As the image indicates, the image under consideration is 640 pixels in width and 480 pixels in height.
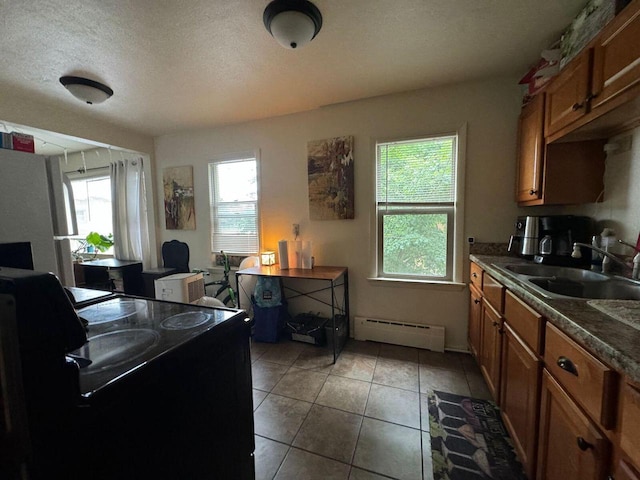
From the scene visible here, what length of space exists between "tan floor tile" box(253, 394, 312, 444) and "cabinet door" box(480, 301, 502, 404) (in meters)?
1.21

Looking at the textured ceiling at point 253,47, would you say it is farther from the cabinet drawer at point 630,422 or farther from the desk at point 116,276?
the desk at point 116,276

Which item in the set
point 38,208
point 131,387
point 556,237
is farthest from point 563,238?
point 38,208

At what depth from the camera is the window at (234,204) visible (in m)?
3.08

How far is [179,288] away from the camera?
277 cm

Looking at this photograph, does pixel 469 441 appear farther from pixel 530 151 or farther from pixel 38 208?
pixel 38 208

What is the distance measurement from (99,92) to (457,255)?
339cm

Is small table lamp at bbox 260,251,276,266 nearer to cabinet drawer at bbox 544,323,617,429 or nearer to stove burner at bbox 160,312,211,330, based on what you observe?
stove burner at bbox 160,312,211,330

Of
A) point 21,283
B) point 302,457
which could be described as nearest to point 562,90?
point 21,283

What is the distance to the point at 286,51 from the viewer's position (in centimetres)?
177

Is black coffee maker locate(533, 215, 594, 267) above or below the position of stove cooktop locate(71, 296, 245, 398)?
above

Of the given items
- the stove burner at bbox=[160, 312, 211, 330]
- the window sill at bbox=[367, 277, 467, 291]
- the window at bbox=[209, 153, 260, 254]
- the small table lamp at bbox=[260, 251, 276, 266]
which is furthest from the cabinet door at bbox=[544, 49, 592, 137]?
the window at bbox=[209, 153, 260, 254]

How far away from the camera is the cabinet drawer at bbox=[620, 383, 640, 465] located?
625 mm

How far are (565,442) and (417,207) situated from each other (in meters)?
1.86

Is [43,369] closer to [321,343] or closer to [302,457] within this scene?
[302,457]
